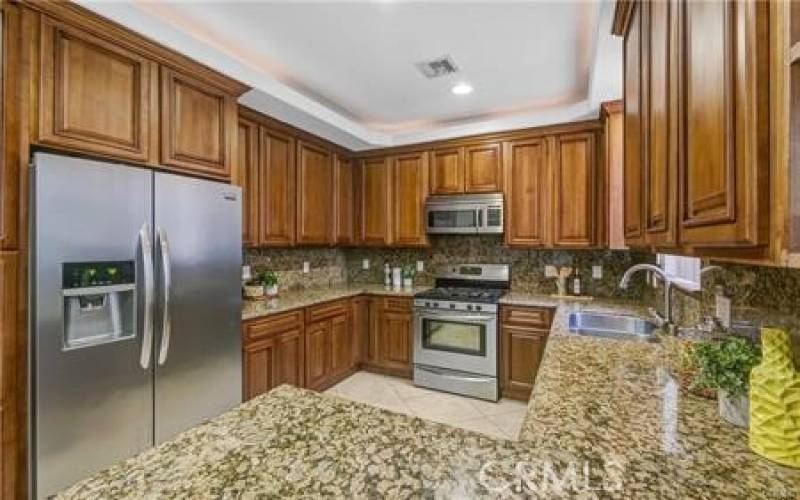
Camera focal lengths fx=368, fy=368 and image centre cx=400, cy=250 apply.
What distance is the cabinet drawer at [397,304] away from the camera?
3775mm

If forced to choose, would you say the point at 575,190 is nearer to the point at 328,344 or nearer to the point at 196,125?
the point at 328,344

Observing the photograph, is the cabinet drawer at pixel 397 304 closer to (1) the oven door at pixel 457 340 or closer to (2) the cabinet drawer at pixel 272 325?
(1) the oven door at pixel 457 340

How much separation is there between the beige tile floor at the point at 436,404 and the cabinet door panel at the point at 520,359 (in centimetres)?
13

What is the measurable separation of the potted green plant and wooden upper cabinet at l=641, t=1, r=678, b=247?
1.06 ft

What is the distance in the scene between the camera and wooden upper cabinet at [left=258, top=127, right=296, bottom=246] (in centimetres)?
317

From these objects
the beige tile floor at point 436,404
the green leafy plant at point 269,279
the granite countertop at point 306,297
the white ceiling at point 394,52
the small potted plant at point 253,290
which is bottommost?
the beige tile floor at point 436,404

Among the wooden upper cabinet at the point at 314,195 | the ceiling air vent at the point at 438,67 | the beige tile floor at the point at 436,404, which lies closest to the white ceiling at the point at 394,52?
the ceiling air vent at the point at 438,67

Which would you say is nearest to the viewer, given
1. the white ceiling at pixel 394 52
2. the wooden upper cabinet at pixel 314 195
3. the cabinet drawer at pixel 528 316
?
the white ceiling at pixel 394 52

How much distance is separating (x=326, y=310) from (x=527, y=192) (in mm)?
2234

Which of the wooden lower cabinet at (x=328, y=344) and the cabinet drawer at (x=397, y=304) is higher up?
the cabinet drawer at (x=397, y=304)

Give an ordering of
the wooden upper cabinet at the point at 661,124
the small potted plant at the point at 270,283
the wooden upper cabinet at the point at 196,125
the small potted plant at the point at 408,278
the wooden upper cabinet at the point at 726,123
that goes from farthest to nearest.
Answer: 1. the small potted plant at the point at 408,278
2. the small potted plant at the point at 270,283
3. the wooden upper cabinet at the point at 196,125
4. the wooden upper cabinet at the point at 661,124
5. the wooden upper cabinet at the point at 726,123

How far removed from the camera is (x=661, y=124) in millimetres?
1018

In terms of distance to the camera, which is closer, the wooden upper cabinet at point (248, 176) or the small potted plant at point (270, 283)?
the wooden upper cabinet at point (248, 176)

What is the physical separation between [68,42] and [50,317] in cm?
126
